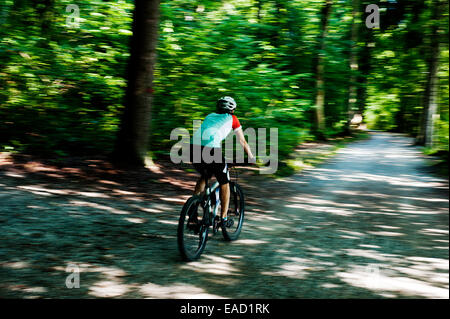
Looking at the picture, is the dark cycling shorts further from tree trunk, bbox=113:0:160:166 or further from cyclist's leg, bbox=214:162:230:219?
tree trunk, bbox=113:0:160:166

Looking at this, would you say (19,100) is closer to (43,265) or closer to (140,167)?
(140,167)

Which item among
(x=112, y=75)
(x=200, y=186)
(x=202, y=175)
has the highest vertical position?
(x=112, y=75)

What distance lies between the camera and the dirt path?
187 inches

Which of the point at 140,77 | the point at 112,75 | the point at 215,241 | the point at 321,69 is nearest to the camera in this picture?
the point at 215,241

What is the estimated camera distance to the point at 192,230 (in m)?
5.57

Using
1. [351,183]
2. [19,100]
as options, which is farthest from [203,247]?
[19,100]

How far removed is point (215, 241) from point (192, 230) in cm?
106


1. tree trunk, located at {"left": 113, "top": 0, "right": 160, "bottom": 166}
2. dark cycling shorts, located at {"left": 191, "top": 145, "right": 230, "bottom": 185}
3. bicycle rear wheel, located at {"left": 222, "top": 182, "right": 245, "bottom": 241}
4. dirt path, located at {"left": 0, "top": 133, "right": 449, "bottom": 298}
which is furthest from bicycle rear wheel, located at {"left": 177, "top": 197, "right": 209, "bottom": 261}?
tree trunk, located at {"left": 113, "top": 0, "right": 160, "bottom": 166}

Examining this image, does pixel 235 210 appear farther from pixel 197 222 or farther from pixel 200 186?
pixel 197 222

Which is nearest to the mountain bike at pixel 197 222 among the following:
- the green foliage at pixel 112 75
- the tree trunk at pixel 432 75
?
the green foliage at pixel 112 75

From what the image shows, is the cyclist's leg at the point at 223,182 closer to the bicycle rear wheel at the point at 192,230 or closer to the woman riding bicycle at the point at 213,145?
the woman riding bicycle at the point at 213,145

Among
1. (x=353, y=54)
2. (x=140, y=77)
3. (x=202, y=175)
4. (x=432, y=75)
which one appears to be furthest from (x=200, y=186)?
(x=353, y=54)

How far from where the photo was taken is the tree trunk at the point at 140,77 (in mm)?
9820

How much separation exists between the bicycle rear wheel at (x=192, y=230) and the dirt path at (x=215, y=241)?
0.58 feet
